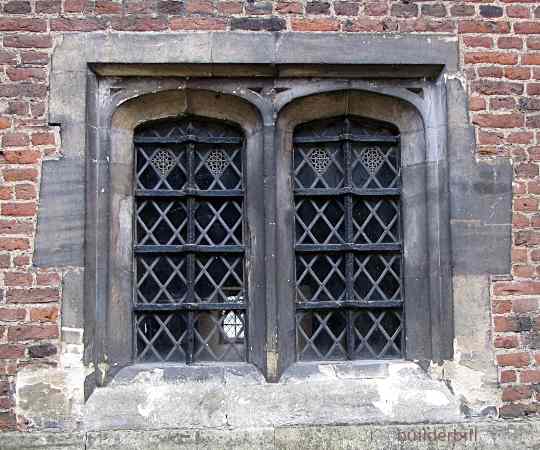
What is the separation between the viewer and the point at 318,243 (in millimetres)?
4668

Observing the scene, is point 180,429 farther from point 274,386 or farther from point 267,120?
point 267,120

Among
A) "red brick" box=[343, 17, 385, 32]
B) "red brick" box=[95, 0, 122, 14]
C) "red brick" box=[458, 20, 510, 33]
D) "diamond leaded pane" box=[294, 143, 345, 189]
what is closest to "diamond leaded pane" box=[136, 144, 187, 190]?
"diamond leaded pane" box=[294, 143, 345, 189]

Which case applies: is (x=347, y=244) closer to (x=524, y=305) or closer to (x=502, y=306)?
(x=502, y=306)

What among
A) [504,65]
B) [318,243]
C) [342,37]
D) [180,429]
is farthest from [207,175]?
[504,65]

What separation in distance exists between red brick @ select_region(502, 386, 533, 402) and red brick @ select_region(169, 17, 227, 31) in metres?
2.81

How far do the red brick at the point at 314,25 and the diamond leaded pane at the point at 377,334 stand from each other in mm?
1796

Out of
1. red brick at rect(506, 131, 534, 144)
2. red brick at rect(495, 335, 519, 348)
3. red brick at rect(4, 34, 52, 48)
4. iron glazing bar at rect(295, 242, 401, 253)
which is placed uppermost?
red brick at rect(4, 34, 52, 48)

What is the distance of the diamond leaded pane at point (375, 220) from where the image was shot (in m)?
4.70

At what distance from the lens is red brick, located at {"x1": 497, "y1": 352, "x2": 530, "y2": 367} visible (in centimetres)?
442

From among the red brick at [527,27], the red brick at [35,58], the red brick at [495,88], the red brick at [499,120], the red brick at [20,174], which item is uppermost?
the red brick at [527,27]

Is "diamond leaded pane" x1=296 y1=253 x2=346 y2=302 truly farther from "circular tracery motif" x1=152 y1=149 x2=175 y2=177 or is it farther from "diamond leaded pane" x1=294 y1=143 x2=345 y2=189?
"circular tracery motif" x1=152 y1=149 x2=175 y2=177

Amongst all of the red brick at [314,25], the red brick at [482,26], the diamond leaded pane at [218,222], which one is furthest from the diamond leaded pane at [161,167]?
the red brick at [482,26]

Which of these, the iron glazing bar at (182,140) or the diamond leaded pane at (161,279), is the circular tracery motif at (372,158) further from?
the diamond leaded pane at (161,279)

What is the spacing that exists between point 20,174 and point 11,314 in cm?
83
